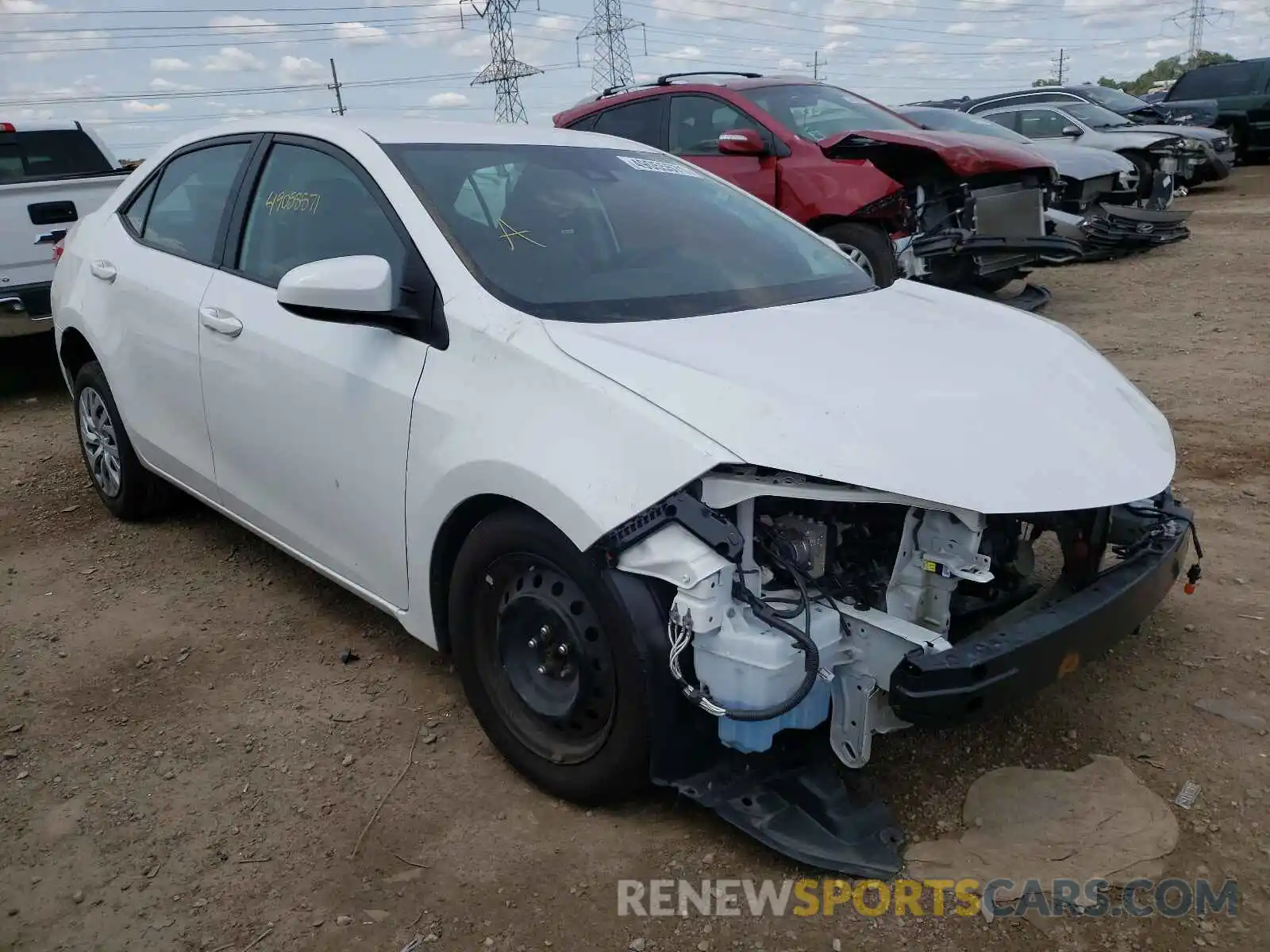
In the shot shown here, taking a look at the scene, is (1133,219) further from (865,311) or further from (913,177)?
(865,311)

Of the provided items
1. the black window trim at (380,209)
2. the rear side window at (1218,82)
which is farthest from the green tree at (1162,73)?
the black window trim at (380,209)

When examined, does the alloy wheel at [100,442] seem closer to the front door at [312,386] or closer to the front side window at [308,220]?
the front door at [312,386]

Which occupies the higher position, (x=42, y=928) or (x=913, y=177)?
(x=913, y=177)

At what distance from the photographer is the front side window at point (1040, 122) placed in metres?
12.9

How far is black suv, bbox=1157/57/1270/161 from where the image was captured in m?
18.7

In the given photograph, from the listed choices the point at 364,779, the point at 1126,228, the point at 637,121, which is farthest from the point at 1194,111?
the point at 364,779

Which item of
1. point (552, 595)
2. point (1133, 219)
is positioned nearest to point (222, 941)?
point (552, 595)

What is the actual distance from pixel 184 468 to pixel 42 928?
6.28ft

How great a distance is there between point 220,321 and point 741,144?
4.48m

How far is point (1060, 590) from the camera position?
2.65 meters

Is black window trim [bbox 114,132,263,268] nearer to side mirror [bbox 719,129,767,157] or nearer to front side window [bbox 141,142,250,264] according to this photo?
front side window [bbox 141,142,250,264]

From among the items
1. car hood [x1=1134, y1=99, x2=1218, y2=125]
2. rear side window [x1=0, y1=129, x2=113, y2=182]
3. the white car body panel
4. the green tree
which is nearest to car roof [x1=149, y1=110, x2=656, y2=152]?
the white car body panel

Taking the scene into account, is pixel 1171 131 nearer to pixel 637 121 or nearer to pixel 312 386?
pixel 637 121

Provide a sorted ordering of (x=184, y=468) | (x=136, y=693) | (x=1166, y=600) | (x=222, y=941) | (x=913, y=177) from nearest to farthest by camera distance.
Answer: (x=222, y=941), (x=136, y=693), (x=1166, y=600), (x=184, y=468), (x=913, y=177)
